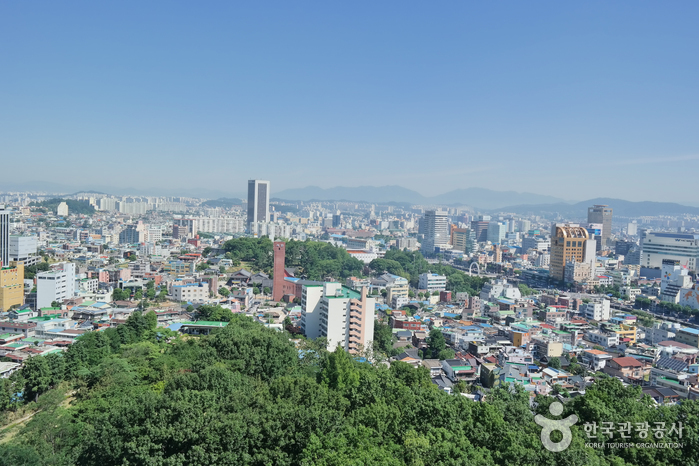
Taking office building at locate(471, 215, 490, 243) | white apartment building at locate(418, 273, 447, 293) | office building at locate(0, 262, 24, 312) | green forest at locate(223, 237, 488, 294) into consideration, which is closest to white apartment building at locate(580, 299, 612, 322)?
green forest at locate(223, 237, 488, 294)

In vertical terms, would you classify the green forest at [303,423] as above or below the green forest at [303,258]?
above

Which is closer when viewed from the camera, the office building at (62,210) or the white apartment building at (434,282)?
the white apartment building at (434,282)

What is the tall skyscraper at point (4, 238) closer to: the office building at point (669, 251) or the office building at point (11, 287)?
the office building at point (11, 287)

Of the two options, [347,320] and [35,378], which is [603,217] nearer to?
[347,320]

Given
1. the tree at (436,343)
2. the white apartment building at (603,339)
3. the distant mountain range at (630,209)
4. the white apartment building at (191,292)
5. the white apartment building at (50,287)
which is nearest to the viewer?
the tree at (436,343)

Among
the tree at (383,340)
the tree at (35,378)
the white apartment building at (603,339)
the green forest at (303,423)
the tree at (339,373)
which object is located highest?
the green forest at (303,423)

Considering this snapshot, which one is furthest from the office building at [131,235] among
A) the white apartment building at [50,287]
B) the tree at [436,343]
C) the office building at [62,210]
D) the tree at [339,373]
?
the tree at [339,373]

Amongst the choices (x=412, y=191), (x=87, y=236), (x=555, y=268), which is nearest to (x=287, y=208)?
(x=87, y=236)
